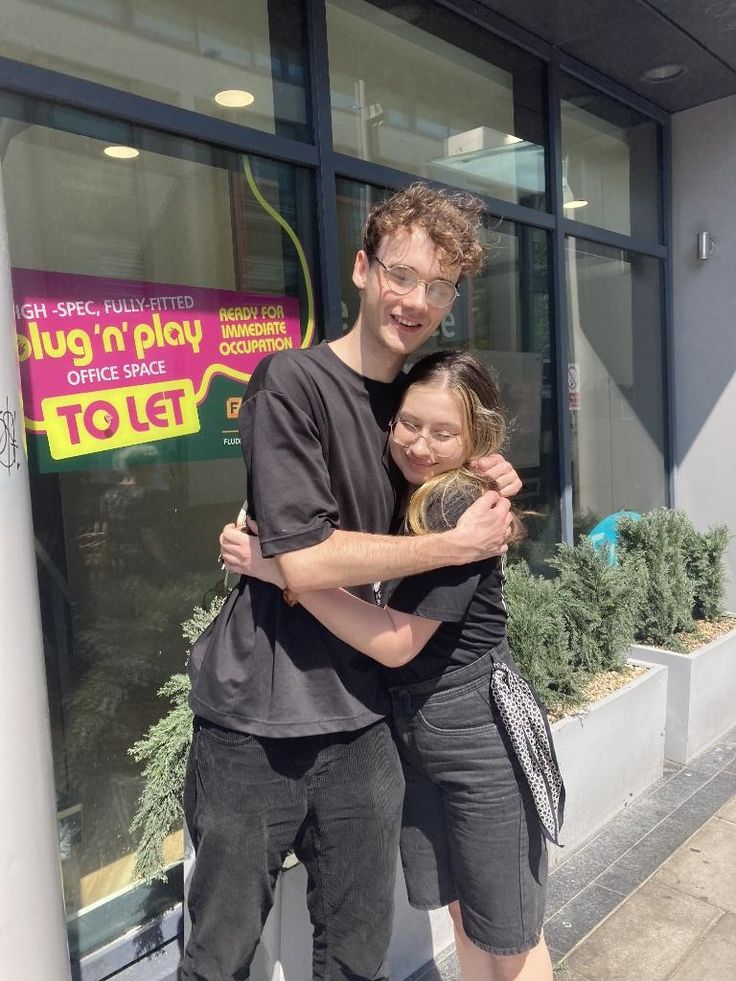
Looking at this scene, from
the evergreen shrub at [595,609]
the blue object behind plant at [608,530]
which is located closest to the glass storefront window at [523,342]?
the blue object behind plant at [608,530]

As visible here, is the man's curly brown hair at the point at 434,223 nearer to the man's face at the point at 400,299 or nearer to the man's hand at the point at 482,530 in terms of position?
the man's face at the point at 400,299

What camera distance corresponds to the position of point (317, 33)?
3.21m

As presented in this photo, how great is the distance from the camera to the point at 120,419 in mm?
2639

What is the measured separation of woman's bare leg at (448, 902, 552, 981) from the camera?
70.9 inches

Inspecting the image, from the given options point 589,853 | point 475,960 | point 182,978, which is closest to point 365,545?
point 182,978

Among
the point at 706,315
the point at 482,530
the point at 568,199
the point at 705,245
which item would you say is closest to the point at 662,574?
the point at 706,315

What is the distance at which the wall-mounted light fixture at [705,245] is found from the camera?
5.27 meters

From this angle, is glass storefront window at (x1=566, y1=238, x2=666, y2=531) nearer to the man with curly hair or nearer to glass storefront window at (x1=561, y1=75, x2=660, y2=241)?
glass storefront window at (x1=561, y1=75, x2=660, y2=241)

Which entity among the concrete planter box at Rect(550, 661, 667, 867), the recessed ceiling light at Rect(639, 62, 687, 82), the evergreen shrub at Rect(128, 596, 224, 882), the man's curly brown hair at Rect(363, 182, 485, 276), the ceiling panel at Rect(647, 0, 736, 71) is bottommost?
the concrete planter box at Rect(550, 661, 667, 867)

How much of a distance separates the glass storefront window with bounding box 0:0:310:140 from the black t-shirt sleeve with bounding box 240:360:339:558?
66.1 inches

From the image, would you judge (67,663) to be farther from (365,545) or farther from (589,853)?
(589,853)

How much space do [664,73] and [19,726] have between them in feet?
16.3

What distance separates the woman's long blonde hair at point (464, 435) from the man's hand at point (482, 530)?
0.03 m

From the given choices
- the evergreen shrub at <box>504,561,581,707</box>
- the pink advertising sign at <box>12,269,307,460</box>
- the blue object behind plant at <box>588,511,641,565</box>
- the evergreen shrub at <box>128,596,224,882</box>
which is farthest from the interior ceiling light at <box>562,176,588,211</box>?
the evergreen shrub at <box>128,596,224,882</box>
